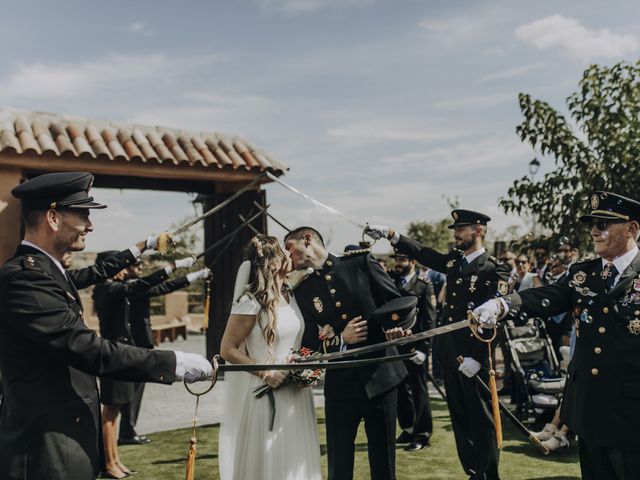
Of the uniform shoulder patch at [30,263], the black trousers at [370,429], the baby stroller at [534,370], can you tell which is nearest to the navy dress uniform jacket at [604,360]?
the black trousers at [370,429]

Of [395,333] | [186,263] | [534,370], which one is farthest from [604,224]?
[534,370]

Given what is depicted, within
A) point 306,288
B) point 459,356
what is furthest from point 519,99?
point 306,288

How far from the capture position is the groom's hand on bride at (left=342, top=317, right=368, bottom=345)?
479cm

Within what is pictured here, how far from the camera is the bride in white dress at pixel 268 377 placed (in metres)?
4.43

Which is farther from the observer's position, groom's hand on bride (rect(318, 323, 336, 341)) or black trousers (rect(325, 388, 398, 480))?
groom's hand on bride (rect(318, 323, 336, 341))

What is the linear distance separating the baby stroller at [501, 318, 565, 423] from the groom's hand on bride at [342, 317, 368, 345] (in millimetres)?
3567

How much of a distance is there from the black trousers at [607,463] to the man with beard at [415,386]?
2.01 metres

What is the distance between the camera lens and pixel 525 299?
4.30 meters

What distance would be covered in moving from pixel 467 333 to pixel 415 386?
7.64 feet

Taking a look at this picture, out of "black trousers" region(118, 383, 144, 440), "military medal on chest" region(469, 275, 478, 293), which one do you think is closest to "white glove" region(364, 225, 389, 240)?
"military medal on chest" region(469, 275, 478, 293)

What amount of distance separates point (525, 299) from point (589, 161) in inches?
293

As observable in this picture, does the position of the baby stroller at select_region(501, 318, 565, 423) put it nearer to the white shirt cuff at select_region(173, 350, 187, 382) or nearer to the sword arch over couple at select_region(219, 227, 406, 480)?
the sword arch over couple at select_region(219, 227, 406, 480)

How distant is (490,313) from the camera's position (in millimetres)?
4113

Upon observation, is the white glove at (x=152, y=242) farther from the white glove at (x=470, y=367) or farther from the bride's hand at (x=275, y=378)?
the white glove at (x=470, y=367)
